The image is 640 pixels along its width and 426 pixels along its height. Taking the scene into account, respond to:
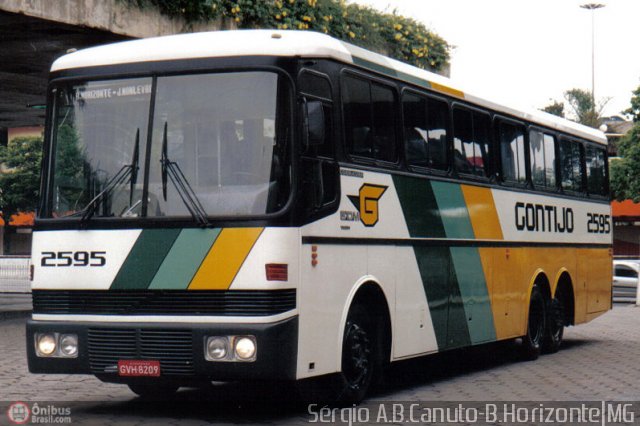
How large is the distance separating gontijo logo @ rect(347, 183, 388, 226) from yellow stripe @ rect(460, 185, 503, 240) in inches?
98.8

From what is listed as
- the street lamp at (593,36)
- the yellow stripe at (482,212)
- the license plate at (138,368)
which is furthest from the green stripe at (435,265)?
the street lamp at (593,36)

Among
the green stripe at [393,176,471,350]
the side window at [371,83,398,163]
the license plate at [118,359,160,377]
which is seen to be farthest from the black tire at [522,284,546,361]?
the license plate at [118,359,160,377]

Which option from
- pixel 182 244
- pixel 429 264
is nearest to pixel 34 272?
pixel 182 244

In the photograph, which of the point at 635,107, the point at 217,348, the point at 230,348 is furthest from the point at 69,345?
the point at 635,107

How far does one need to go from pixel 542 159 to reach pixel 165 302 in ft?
27.3

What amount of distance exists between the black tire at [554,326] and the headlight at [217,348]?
815 cm

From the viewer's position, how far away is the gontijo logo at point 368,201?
35.1ft

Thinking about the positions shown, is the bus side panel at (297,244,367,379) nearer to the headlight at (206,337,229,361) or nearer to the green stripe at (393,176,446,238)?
the headlight at (206,337,229,361)

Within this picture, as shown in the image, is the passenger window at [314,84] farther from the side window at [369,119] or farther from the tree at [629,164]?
the tree at [629,164]

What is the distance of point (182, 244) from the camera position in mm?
9594

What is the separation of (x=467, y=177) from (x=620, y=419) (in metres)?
4.26

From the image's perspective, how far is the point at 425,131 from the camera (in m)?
12.5

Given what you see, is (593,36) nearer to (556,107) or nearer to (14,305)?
(556,107)

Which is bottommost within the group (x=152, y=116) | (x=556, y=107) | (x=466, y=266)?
(x=466, y=266)
